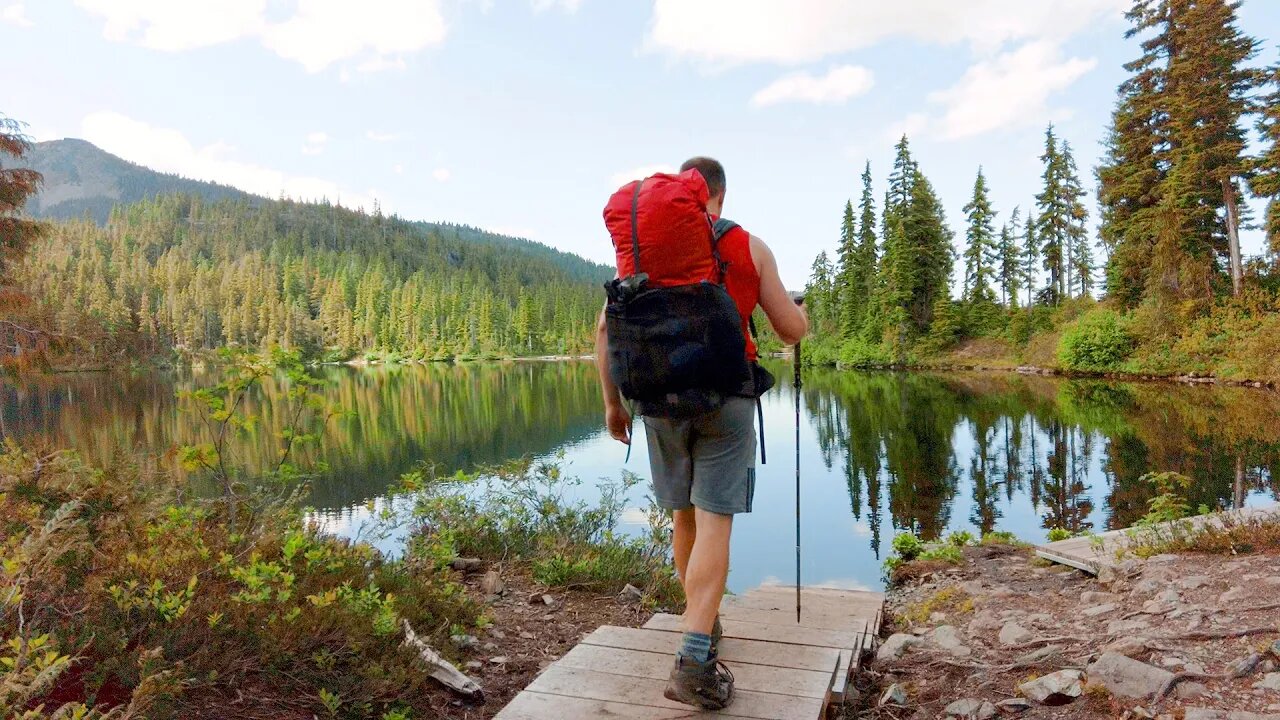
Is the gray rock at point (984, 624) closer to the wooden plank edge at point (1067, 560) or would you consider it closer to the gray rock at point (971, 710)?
the wooden plank edge at point (1067, 560)

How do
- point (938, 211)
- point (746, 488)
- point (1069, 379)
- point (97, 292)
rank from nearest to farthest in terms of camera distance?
point (746, 488) < point (1069, 379) < point (938, 211) < point (97, 292)

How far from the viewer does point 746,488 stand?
2.69 m

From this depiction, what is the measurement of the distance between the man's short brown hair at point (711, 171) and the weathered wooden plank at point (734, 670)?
69.2 inches

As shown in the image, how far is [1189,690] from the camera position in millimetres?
2719

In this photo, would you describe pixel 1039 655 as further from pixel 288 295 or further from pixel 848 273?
pixel 288 295

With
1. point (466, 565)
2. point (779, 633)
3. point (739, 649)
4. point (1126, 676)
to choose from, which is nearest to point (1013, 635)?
point (1126, 676)

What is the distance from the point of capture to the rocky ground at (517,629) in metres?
3.34

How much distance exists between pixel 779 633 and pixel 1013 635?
1546 mm

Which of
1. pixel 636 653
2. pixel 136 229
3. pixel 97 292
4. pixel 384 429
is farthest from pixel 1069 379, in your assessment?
pixel 136 229

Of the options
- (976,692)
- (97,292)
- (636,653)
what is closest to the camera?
(636,653)

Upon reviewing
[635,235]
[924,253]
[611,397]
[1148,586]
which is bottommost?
[1148,586]

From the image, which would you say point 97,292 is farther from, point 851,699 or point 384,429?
point 851,699

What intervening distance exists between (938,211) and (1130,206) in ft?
53.3

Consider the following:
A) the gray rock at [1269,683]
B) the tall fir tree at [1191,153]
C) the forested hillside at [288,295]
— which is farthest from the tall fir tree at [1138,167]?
the forested hillside at [288,295]
